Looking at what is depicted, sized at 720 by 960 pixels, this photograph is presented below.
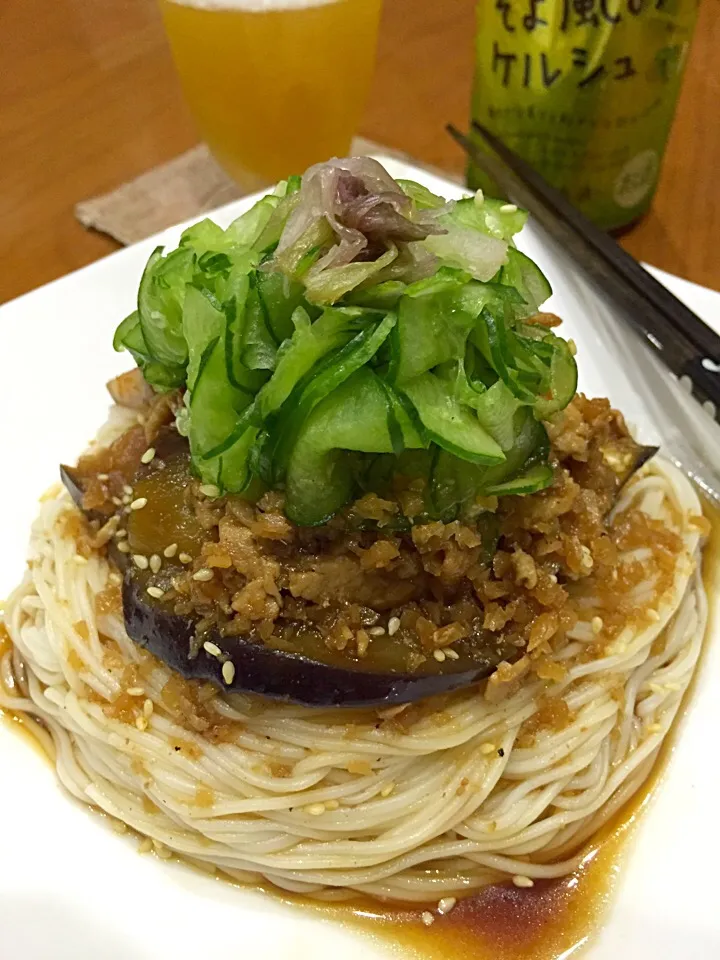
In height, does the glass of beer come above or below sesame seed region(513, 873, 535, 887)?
above

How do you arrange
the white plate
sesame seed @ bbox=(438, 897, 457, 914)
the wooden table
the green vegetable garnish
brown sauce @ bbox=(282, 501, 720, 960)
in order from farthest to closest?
the wooden table
sesame seed @ bbox=(438, 897, 457, 914)
brown sauce @ bbox=(282, 501, 720, 960)
the white plate
the green vegetable garnish

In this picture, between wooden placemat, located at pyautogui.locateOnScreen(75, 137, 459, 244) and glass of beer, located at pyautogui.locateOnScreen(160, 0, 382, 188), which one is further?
wooden placemat, located at pyautogui.locateOnScreen(75, 137, 459, 244)

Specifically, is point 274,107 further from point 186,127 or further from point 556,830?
point 556,830

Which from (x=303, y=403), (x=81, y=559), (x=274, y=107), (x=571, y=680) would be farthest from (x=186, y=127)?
(x=571, y=680)

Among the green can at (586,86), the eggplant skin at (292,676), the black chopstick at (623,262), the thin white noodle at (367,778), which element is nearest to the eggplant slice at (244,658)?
the eggplant skin at (292,676)

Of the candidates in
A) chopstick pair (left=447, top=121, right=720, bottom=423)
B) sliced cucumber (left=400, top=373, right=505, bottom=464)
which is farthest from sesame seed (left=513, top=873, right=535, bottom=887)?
chopstick pair (left=447, top=121, right=720, bottom=423)

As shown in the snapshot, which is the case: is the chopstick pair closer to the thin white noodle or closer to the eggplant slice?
the thin white noodle

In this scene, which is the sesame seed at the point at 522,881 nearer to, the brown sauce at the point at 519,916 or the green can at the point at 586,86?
the brown sauce at the point at 519,916
